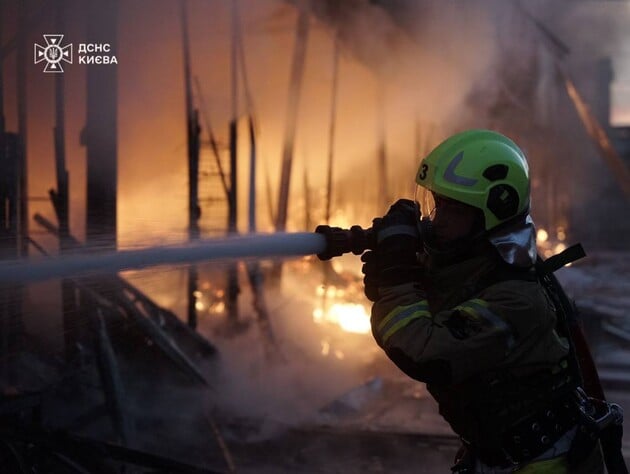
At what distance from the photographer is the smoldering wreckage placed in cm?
307

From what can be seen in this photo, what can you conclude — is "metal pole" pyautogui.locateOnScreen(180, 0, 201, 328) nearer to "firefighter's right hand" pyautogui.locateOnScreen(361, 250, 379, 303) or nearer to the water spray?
the water spray

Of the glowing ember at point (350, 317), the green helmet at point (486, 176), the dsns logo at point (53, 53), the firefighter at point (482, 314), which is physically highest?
the dsns logo at point (53, 53)

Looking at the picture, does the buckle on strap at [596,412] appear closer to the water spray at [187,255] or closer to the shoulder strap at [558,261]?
the shoulder strap at [558,261]

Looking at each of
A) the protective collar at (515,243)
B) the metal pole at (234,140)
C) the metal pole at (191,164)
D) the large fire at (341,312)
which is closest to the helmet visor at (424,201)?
the protective collar at (515,243)

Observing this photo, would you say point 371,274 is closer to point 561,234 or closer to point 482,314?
point 482,314

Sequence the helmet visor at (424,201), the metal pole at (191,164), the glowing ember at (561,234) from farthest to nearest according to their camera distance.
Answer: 1. the glowing ember at (561,234)
2. the metal pole at (191,164)
3. the helmet visor at (424,201)

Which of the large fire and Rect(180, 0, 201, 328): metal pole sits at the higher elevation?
Rect(180, 0, 201, 328): metal pole

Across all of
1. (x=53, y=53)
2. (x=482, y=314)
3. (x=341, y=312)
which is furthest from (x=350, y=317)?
(x=482, y=314)

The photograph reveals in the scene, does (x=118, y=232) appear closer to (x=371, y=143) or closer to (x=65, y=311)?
(x=65, y=311)

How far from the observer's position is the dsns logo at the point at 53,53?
12.4 ft

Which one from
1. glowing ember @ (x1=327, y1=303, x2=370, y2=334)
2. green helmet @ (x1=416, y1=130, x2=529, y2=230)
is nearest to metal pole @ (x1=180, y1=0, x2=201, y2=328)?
glowing ember @ (x1=327, y1=303, x2=370, y2=334)

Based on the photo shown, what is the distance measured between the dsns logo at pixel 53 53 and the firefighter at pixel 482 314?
9.62 ft

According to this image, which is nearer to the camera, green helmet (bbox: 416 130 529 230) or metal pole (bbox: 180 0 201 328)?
green helmet (bbox: 416 130 529 230)

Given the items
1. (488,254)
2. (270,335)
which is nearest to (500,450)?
(488,254)
